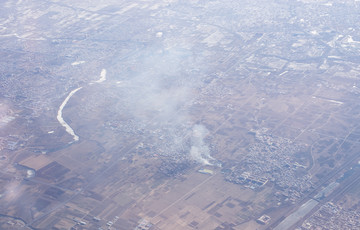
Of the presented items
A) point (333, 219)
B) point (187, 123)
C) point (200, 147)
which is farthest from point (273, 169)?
point (187, 123)

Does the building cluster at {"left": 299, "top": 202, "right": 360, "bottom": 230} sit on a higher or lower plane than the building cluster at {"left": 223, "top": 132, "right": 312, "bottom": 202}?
higher

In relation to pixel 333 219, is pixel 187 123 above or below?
below

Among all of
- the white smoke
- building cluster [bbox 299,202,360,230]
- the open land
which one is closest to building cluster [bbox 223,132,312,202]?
the open land

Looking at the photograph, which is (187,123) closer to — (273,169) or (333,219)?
(273,169)

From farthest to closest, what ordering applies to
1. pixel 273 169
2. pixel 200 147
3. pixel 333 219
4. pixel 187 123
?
pixel 187 123, pixel 200 147, pixel 273 169, pixel 333 219

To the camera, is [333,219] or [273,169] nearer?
[333,219]

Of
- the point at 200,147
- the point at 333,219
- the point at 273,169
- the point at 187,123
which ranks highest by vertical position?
the point at 200,147

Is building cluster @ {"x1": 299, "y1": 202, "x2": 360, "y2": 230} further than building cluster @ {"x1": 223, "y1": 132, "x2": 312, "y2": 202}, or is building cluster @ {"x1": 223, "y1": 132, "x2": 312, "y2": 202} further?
building cluster @ {"x1": 223, "y1": 132, "x2": 312, "y2": 202}

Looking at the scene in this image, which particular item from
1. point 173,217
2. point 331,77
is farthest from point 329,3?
point 173,217

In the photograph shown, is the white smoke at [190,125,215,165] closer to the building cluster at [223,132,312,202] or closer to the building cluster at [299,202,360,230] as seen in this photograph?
the building cluster at [223,132,312,202]
